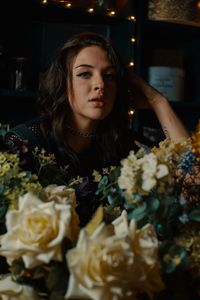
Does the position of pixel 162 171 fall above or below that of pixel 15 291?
above

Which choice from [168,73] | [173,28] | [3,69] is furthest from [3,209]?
[173,28]


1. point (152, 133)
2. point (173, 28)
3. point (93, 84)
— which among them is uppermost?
point (173, 28)

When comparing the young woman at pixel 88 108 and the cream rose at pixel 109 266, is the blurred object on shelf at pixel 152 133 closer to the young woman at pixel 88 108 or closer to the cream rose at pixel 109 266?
the young woman at pixel 88 108

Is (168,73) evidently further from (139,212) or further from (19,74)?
(139,212)

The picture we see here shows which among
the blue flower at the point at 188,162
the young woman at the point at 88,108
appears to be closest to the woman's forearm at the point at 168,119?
the young woman at the point at 88,108

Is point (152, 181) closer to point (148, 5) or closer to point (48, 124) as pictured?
point (48, 124)

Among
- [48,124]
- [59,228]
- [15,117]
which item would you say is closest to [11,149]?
[59,228]

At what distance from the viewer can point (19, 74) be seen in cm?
247

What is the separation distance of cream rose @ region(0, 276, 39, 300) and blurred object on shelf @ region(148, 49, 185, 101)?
2.15m

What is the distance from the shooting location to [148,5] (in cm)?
265

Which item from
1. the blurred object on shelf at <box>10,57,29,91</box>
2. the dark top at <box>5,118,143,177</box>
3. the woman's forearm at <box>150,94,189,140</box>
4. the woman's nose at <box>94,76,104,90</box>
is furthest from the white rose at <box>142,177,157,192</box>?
the blurred object on shelf at <box>10,57,29,91</box>

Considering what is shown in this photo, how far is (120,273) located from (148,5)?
2.31 m

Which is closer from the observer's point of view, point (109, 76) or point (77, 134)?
point (109, 76)

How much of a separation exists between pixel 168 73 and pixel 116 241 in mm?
2231
